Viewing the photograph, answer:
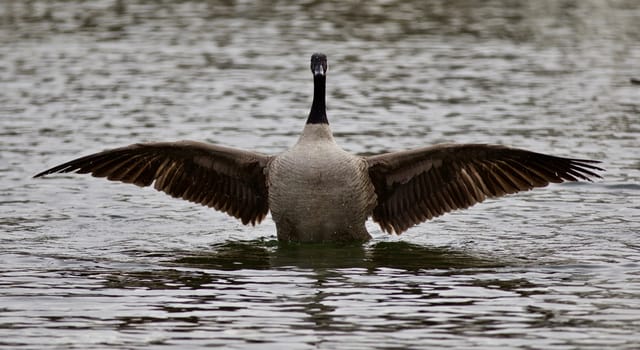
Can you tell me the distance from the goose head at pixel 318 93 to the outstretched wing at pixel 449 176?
0.72 meters

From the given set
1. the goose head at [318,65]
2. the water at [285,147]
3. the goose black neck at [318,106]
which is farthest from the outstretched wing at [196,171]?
the goose head at [318,65]

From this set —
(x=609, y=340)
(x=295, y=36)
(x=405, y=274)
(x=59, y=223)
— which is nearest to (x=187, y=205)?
(x=59, y=223)

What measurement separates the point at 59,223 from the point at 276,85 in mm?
8788

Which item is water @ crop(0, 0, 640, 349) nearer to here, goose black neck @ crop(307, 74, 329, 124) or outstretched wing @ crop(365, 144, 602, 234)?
outstretched wing @ crop(365, 144, 602, 234)

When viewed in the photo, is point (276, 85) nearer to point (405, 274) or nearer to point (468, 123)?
point (468, 123)

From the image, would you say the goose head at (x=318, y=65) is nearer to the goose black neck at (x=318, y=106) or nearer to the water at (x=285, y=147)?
the goose black neck at (x=318, y=106)

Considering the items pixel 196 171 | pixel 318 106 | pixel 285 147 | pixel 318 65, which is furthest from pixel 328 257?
pixel 285 147

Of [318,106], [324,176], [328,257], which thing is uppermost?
[318,106]

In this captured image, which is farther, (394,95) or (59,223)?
(394,95)

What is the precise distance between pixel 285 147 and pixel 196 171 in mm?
4121

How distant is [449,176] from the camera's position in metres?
13.1

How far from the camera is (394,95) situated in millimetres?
21062

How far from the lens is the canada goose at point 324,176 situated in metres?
12.5

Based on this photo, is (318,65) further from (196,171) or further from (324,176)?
(196,171)
